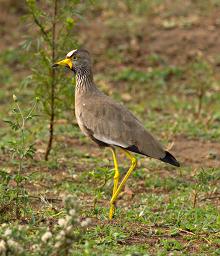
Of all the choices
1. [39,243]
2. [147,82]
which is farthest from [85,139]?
[39,243]

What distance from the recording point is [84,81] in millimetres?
7824

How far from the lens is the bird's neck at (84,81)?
25.5 feet

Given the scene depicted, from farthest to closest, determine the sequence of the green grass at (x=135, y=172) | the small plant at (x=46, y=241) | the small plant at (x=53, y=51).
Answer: the small plant at (x=53, y=51)
the green grass at (x=135, y=172)
the small plant at (x=46, y=241)

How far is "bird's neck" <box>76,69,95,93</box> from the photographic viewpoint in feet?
25.5

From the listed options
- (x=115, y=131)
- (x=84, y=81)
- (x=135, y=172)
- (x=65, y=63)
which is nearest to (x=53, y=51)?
(x=65, y=63)

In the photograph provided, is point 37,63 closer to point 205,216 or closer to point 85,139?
point 85,139

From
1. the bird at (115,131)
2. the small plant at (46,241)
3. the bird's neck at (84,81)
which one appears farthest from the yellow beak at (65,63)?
the small plant at (46,241)

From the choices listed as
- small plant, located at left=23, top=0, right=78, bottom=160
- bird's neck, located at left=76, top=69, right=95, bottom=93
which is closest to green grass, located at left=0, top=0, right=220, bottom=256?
small plant, located at left=23, top=0, right=78, bottom=160

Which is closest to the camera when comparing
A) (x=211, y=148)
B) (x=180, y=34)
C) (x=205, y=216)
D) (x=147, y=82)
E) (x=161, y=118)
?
(x=205, y=216)

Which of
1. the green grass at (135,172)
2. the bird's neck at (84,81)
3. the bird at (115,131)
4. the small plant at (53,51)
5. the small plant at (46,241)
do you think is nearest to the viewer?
the small plant at (46,241)

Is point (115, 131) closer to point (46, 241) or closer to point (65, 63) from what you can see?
point (65, 63)

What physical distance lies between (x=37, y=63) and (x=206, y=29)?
19.5 ft

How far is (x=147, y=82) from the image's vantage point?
12.6 meters

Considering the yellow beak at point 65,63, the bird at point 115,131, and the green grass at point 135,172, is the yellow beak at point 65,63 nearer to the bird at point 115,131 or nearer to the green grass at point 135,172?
the bird at point 115,131
